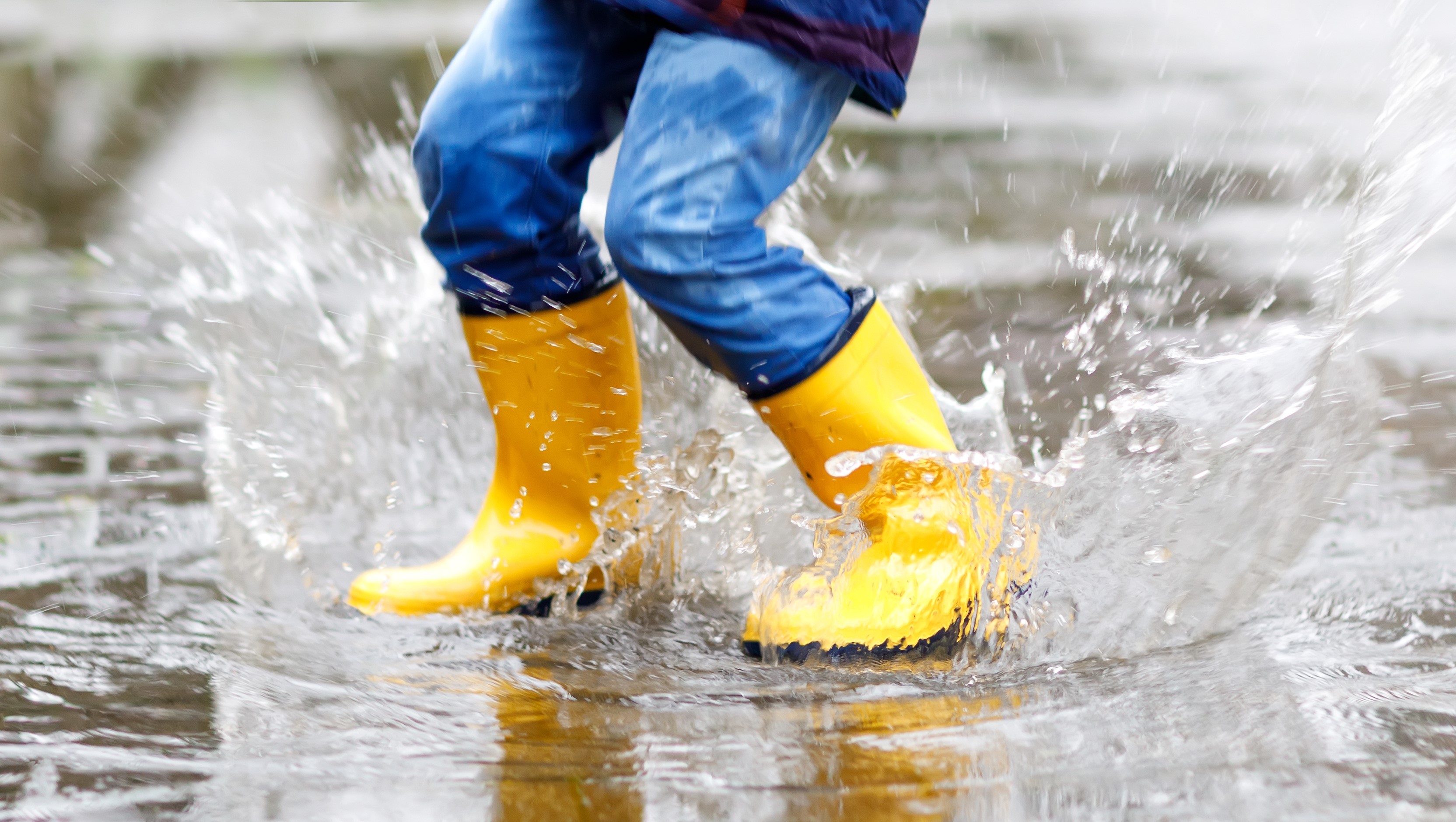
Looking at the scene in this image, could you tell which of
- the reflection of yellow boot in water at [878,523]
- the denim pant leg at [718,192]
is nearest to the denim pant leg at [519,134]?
the denim pant leg at [718,192]

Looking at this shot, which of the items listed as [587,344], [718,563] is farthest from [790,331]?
[718,563]

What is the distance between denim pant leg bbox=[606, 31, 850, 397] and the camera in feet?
3.41

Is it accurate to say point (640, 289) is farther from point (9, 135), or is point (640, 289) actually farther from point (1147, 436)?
point (9, 135)

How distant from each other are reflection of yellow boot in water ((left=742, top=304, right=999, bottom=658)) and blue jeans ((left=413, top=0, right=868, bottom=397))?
1.6 inches

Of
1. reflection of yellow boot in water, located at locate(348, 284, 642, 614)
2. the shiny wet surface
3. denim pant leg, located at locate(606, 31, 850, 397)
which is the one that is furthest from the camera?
reflection of yellow boot in water, located at locate(348, 284, 642, 614)

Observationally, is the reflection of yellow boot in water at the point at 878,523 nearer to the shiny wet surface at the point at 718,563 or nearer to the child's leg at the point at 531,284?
the shiny wet surface at the point at 718,563

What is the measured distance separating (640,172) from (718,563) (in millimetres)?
495

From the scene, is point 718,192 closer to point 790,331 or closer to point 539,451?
point 790,331

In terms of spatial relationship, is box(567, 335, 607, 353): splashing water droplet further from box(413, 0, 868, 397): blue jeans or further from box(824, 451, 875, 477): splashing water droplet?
box(824, 451, 875, 477): splashing water droplet

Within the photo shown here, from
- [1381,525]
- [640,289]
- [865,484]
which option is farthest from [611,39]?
[1381,525]

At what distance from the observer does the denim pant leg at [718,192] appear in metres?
1.04

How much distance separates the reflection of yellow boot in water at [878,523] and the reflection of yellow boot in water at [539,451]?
22 cm

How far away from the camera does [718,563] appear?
1374 mm

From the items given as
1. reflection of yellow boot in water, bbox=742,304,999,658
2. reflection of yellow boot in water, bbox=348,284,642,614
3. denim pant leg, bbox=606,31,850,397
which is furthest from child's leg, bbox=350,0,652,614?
reflection of yellow boot in water, bbox=742,304,999,658
